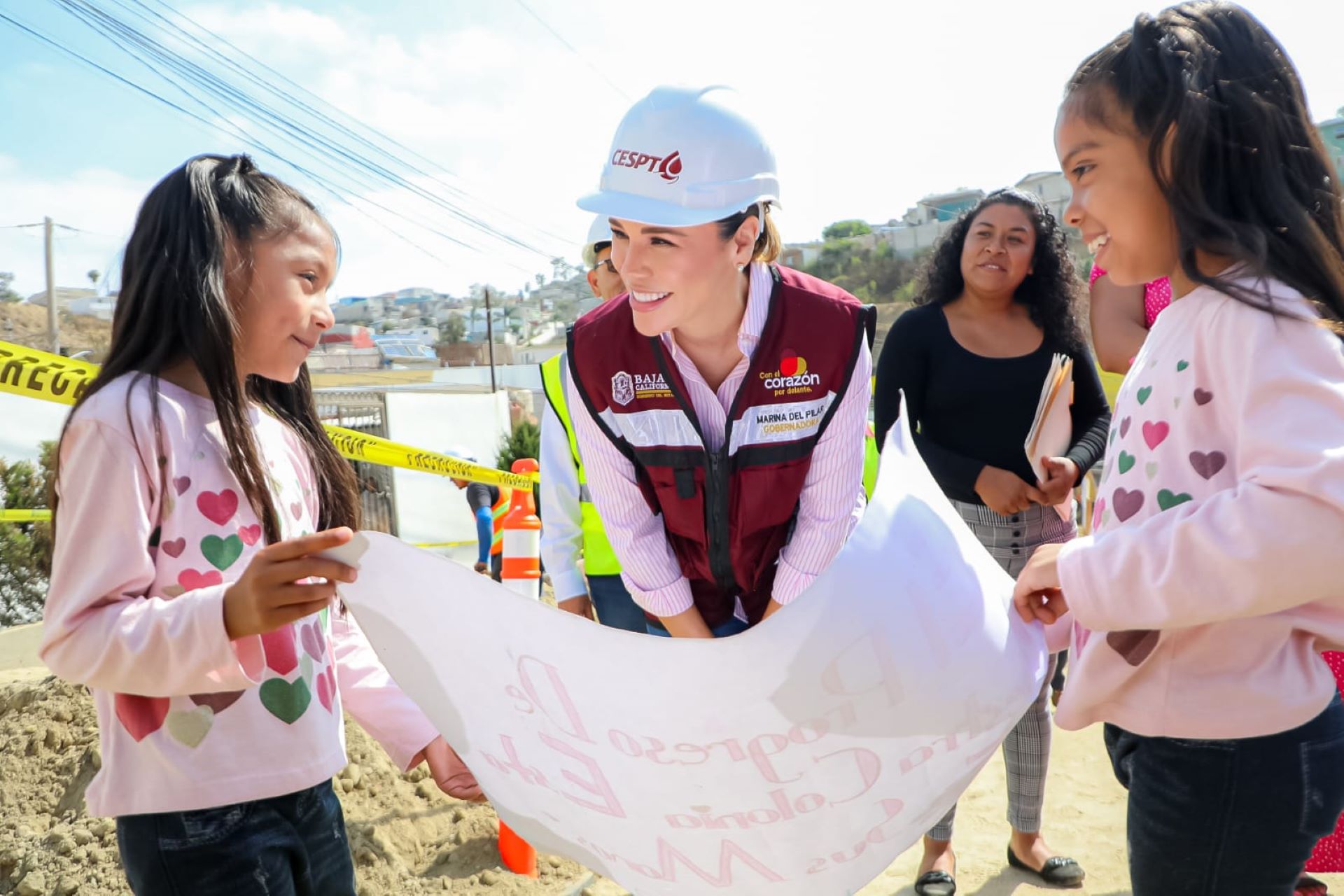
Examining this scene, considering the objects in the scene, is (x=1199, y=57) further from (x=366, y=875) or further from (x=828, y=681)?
(x=366, y=875)

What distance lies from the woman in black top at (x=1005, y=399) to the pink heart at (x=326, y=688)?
1.94 metres

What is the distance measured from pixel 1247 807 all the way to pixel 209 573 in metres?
1.60

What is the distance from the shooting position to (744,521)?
212cm

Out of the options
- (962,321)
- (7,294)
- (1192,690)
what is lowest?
(1192,690)

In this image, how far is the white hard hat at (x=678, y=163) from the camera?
190cm

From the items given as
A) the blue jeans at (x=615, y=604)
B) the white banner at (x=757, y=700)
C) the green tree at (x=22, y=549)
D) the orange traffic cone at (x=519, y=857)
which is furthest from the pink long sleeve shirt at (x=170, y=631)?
the green tree at (x=22, y=549)

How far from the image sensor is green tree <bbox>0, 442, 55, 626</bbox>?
8070 millimetres

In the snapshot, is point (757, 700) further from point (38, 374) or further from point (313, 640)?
point (38, 374)

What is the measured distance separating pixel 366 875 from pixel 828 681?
101 inches

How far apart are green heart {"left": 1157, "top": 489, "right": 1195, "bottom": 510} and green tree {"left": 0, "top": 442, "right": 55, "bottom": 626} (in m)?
8.73

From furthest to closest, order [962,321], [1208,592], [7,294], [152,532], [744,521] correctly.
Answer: [7,294] → [962,321] → [744,521] → [152,532] → [1208,592]

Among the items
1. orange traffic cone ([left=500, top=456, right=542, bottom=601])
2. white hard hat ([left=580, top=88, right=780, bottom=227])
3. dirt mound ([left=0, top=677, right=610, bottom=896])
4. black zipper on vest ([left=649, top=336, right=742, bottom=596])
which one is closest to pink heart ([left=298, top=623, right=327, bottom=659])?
black zipper on vest ([left=649, top=336, right=742, bottom=596])

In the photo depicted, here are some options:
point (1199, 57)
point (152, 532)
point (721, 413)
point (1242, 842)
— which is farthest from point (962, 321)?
point (152, 532)

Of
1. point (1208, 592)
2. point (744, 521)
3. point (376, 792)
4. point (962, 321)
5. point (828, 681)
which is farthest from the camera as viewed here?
point (376, 792)
